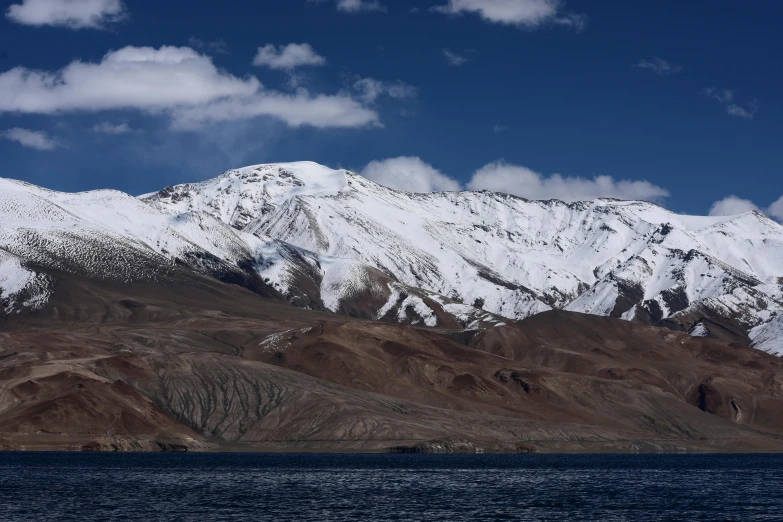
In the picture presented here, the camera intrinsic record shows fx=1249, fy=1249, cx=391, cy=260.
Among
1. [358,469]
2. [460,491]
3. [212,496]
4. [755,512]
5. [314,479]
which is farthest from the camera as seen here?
[358,469]

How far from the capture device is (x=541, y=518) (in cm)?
9494

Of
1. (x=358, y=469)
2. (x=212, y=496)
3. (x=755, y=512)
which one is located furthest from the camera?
(x=358, y=469)

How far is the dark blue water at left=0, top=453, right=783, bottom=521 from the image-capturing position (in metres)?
97.2

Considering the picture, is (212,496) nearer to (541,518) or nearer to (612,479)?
(541,518)

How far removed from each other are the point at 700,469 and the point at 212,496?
83.2m

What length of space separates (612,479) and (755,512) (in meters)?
42.3

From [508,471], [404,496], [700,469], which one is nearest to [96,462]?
[508,471]

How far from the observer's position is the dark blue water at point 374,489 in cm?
9725

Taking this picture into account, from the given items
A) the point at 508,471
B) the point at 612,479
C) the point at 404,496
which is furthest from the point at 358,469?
the point at 404,496

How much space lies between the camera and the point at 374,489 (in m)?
122

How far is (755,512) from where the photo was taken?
10125 cm

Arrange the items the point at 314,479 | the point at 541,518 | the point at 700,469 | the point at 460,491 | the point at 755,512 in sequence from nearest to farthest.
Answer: the point at 541,518 → the point at 755,512 → the point at 460,491 → the point at 314,479 → the point at 700,469

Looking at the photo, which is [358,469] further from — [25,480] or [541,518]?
[541,518]

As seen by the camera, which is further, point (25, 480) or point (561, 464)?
point (561, 464)
